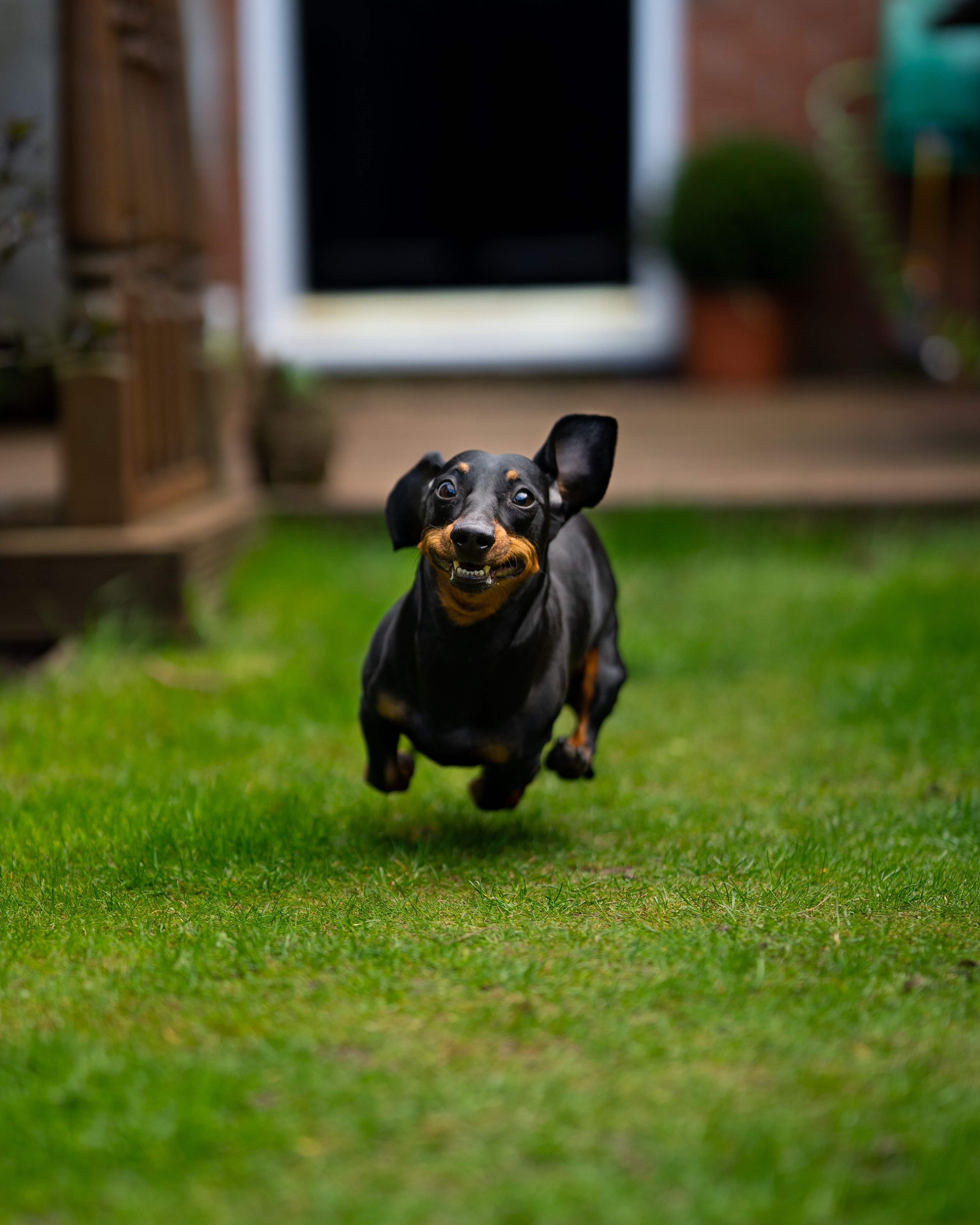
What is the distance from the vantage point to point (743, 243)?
30.5 ft

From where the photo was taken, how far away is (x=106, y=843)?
107 inches

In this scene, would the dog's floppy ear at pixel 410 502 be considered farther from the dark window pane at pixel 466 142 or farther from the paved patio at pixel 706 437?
the dark window pane at pixel 466 142

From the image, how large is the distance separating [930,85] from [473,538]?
7.32 metres

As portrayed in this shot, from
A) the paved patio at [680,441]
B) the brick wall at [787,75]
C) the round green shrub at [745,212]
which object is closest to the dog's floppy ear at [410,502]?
the paved patio at [680,441]

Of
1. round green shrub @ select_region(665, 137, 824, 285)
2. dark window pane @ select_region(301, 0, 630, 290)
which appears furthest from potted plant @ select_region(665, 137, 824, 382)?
dark window pane @ select_region(301, 0, 630, 290)

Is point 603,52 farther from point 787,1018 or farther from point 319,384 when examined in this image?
point 787,1018

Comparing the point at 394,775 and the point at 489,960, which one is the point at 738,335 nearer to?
the point at 394,775

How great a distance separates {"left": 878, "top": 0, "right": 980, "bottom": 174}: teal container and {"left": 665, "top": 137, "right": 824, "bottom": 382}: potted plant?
0.63 metres

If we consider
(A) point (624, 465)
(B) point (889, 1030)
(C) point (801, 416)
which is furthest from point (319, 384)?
(B) point (889, 1030)

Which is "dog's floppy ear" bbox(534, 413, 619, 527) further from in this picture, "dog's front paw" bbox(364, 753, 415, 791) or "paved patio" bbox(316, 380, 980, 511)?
"paved patio" bbox(316, 380, 980, 511)

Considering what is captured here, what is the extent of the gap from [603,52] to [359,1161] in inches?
374

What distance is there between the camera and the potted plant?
923cm

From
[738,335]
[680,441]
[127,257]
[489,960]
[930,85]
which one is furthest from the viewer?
[738,335]

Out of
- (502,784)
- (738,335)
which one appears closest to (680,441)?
(738,335)
